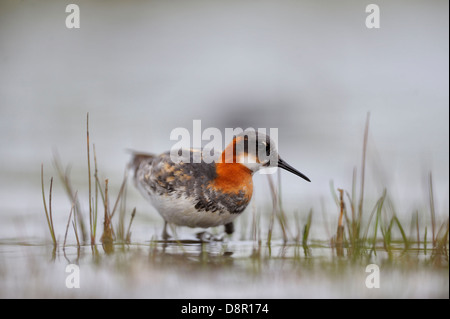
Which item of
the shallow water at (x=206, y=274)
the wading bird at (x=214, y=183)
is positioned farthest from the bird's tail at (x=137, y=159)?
the shallow water at (x=206, y=274)

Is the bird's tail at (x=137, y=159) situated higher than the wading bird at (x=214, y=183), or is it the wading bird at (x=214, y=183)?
the bird's tail at (x=137, y=159)

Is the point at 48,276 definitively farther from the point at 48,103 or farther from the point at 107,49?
the point at 107,49

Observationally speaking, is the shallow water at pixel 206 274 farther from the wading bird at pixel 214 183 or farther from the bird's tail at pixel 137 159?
the bird's tail at pixel 137 159

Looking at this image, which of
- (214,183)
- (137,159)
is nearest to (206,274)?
(214,183)

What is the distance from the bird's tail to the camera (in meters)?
6.78

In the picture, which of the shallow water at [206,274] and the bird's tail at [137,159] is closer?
the shallow water at [206,274]

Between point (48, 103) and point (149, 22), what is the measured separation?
3416 mm

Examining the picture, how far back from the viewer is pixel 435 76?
40.7ft

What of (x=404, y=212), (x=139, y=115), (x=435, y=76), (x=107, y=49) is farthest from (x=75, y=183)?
(x=435, y=76)

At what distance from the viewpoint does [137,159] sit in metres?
6.91

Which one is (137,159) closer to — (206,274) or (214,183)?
(214,183)

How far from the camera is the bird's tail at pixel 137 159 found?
22.2ft

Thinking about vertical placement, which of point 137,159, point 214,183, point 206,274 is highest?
point 137,159

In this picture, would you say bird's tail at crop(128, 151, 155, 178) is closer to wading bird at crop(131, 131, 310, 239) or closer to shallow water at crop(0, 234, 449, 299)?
wading bird at crop(131, 131, 310, 239)
